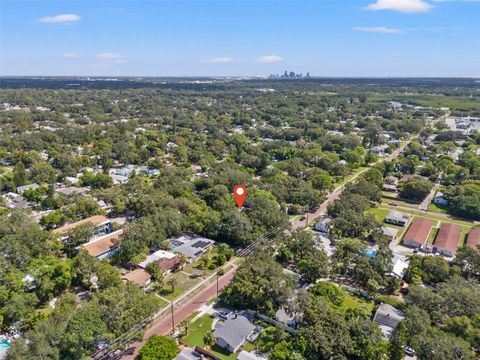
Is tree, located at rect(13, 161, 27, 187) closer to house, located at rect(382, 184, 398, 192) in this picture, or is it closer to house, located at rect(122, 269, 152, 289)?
house, located at rect(122, 269, 152, 289)

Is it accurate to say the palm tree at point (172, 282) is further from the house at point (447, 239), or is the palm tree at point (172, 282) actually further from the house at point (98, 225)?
the house at point (447, 239)

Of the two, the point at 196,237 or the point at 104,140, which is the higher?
the point at 104,140

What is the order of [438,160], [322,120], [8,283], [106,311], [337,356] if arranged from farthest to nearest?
1. [322,120]
2. [438,160]
3. [8,283]
4. [106,311]
5. [337,356]

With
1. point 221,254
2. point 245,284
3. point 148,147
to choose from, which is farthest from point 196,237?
point 148,147

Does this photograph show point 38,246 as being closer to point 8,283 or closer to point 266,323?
point 8,283

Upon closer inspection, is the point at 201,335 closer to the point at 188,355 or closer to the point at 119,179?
the point at 188,355

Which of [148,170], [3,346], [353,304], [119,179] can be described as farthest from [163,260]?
[148,170]
